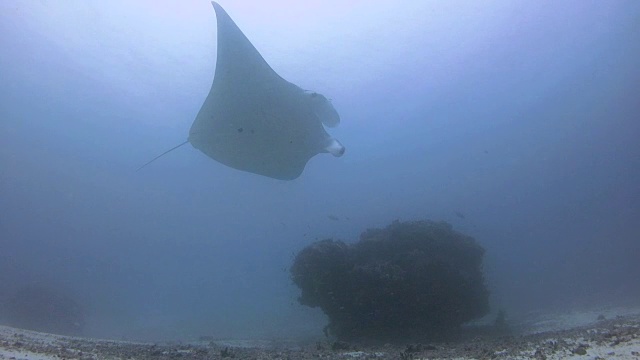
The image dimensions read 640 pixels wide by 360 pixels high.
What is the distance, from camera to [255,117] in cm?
741

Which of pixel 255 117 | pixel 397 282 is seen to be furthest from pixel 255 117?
pixel 397 282

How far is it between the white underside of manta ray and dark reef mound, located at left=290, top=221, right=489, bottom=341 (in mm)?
2775

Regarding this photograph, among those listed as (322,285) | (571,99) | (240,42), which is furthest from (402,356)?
(571,99)

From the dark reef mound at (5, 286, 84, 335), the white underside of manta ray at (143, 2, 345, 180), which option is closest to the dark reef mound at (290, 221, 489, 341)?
the white underside of manta ray at (143, 2, 345, 180)

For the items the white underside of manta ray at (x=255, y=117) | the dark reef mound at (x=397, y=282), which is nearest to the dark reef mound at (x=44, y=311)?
the dark reef mound at (x=397, y=282)

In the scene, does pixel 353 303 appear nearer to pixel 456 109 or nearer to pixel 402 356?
pixel 402 356

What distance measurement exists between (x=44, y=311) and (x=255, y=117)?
1708cm

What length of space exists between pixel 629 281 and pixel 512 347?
103ft

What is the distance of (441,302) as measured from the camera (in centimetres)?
850

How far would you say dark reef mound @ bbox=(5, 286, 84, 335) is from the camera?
54.6 ft

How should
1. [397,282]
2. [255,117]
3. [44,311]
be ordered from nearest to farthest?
[255,117] → [397,282] → [44,311]

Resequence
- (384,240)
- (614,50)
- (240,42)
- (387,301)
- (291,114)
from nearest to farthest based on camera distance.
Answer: (240,42), (291,114), (387,301), (384,240), (614,50)

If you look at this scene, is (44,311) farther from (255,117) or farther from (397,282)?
(397,282)

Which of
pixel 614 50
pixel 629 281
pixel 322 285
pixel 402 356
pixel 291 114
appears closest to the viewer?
pixel 402 356
